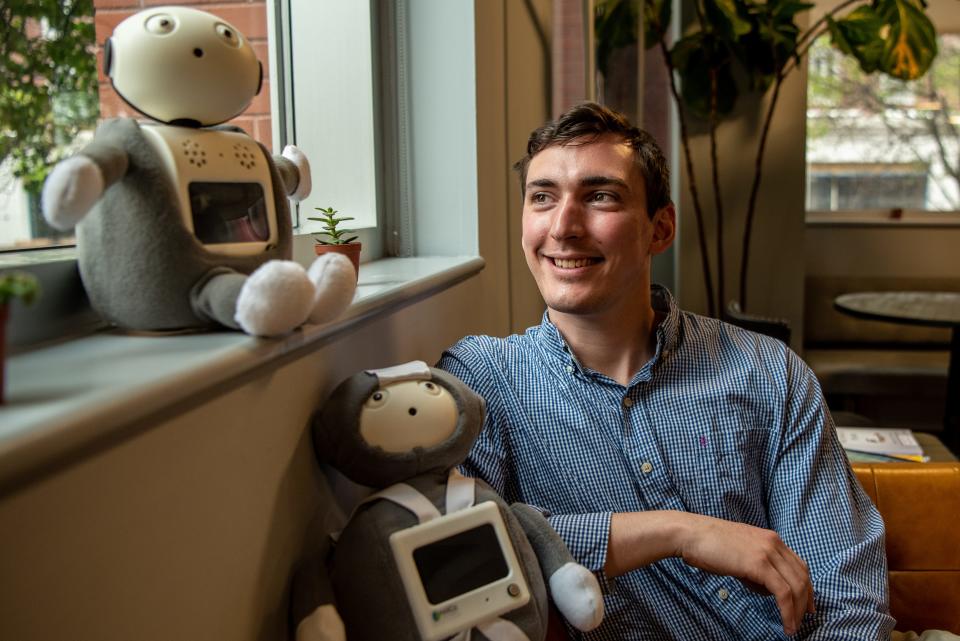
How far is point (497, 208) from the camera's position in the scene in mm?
2012

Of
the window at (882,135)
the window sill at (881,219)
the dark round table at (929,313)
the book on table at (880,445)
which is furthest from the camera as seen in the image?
the window at (882,135)

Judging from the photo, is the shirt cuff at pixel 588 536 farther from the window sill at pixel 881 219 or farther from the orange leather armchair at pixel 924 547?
the window sill at pixel 881 219

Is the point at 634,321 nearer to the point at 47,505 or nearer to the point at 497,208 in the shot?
the point at 497,208

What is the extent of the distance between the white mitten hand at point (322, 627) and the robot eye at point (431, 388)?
0.24 metres

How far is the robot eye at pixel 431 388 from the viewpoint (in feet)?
3.05

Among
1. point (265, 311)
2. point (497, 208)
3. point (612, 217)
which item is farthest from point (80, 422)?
point (497, 208)

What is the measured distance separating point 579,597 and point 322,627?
271mm

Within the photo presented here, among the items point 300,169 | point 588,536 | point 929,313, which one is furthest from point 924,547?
point 929,313

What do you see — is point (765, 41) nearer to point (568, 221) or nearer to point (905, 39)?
point (905, 39)

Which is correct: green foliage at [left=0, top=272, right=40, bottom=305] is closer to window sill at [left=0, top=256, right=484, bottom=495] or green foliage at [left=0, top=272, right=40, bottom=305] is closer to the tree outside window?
window sill at [left=0, top=256, right=484, bottom=495]

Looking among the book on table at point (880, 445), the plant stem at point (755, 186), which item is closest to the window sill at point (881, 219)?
the plant stem at point (755, 186)

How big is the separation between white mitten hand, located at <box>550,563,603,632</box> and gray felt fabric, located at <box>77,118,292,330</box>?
44 centimetres

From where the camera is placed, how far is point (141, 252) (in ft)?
2.41

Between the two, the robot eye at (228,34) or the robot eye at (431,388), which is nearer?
the robot eye at (228,34)
